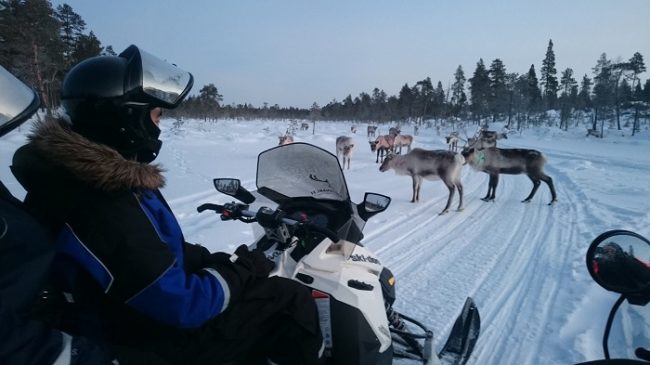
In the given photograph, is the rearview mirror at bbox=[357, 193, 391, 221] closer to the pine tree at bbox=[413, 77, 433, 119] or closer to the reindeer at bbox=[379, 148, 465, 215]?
the reindeer at bbox=[379, 148, 465, 215]

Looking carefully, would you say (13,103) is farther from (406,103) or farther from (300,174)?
(406,103)

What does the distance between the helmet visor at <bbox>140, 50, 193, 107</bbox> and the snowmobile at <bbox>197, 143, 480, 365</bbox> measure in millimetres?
774

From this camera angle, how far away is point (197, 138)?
990 inches

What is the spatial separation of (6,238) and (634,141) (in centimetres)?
4221

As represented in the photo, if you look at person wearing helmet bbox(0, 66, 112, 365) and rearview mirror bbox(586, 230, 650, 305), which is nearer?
person wearing helmet bbox(0, 66, 112, 365)

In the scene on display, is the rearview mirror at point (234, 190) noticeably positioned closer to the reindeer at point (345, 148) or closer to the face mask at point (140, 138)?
the face mask at point (140, 138)

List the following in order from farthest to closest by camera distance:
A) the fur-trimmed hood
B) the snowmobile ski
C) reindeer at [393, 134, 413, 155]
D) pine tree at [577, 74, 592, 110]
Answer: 1. pine tree at [577, 74, 592, 110]
2. reindeer at [393, 134, 413, 155]
3. the snowmobile ski
4. the fur-trimmed hood

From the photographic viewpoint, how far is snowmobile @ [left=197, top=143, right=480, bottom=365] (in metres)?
2.08

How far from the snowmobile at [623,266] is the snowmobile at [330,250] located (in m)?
1.13

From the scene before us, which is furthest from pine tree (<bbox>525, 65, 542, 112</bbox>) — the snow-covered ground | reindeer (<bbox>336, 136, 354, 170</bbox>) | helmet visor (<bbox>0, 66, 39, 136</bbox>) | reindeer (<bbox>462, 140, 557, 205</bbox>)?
helmet visor (<bbox>0, 66, 39, 136</bbox>)

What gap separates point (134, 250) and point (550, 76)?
2946 inches

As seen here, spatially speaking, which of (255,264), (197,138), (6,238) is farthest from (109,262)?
(197,138)

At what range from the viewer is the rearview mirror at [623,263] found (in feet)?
4.25

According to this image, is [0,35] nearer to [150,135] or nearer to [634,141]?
[150,135]
